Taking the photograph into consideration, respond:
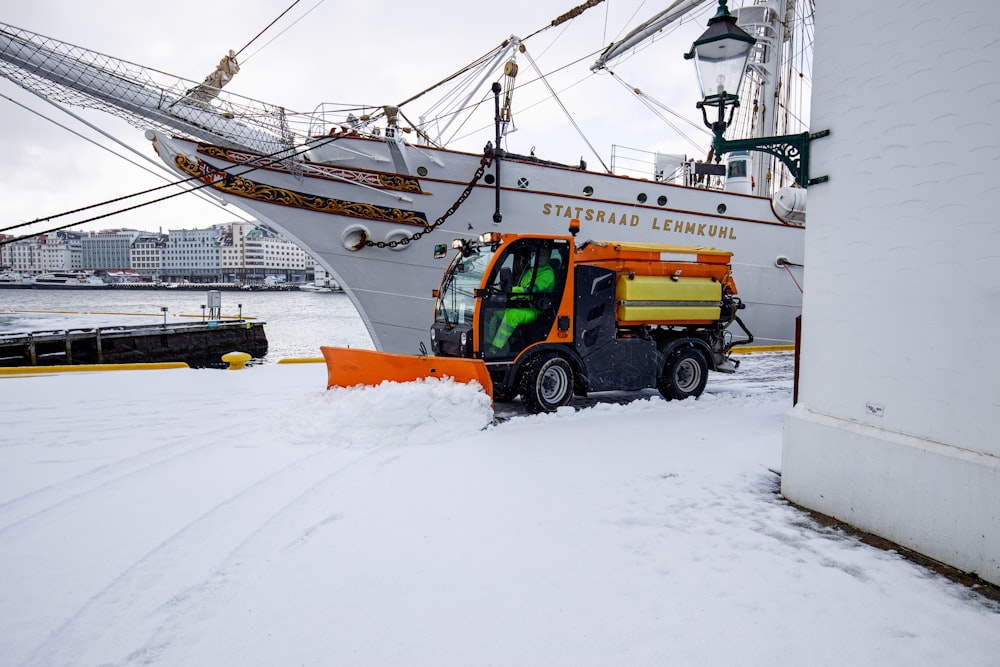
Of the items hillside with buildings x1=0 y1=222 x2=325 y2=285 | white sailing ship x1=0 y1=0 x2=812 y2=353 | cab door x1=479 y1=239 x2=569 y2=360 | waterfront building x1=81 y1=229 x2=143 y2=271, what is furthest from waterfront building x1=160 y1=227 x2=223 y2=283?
cab door x1=479 y1=239 x2=569 y2=360

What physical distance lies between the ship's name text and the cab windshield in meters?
4.78

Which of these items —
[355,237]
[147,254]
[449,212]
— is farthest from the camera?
[147,254]

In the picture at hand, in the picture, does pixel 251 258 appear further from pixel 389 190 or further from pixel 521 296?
pixel 521 296

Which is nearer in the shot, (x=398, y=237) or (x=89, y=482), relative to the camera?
(x=89, y=482)

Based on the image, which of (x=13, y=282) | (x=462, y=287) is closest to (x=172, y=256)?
(x=13, y=282)

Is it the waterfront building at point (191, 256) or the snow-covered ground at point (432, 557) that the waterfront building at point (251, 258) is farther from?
the snow-covered ground at point (432, 557)

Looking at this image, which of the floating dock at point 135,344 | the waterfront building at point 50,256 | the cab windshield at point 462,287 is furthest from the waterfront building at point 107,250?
the cab windshield at point 462,287

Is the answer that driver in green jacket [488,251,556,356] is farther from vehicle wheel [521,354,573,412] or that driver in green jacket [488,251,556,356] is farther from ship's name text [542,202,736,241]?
Answer: ship's name text [542,202,736,241]

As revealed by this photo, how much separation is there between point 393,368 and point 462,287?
1446 millimetres

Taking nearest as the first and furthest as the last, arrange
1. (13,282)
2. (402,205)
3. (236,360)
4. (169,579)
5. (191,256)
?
1. (169,579)
2. (236,360)
3. (402,205)
4. (13,282)
5. (191,256)

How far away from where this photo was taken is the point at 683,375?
8.04 m

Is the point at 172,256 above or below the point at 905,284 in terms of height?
above

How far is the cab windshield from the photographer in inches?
280

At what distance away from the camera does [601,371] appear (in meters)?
7.32
